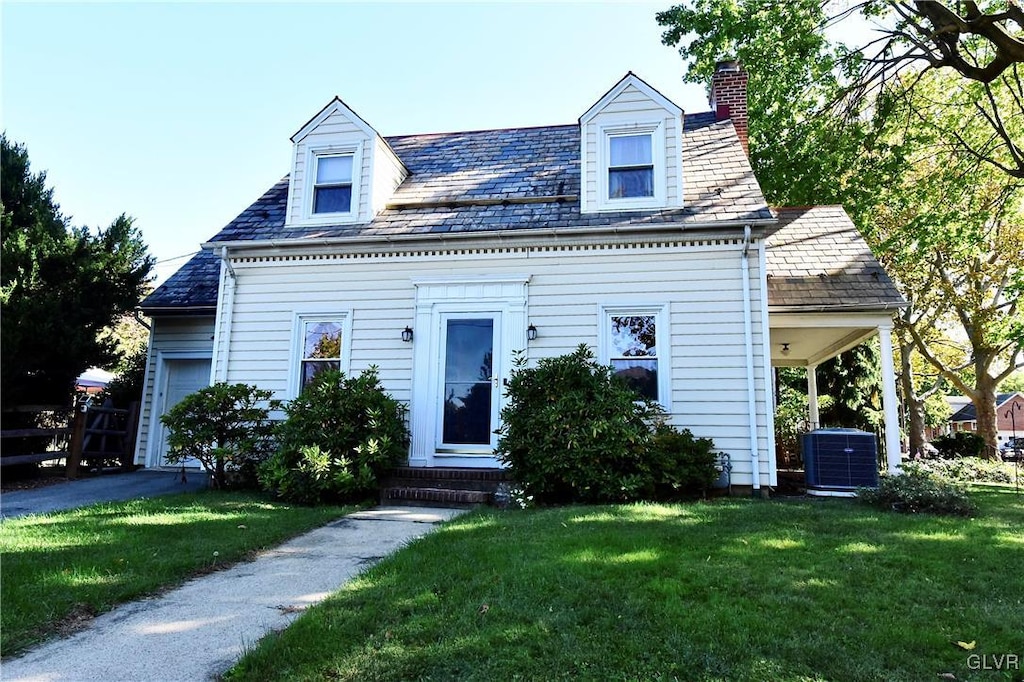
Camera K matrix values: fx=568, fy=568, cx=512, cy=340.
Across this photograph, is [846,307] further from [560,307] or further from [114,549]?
[114,549]

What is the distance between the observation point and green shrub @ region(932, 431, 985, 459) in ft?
60.9

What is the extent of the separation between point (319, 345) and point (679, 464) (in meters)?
6.18

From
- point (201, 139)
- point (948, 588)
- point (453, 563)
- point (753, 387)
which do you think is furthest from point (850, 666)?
point (201, 139)

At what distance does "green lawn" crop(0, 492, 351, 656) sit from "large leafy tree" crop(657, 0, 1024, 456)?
10.5 meters

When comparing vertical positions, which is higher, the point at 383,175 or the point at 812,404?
the point at 383,175

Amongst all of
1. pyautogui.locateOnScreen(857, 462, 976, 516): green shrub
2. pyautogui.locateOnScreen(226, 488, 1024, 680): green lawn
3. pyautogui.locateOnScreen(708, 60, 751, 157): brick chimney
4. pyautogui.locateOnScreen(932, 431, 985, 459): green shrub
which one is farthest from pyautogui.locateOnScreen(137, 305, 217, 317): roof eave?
pyautogui.locateOnScreen(932, 431, 985, 459): green shrub

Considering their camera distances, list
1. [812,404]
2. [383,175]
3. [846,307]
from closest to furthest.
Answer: [846,307] → [383,175] → [812,404]

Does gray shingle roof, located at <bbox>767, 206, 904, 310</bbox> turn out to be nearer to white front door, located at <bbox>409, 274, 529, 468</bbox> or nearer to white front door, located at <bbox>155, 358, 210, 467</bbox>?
white front door, located at <bbox>409, 274, 529, 468</bbox>

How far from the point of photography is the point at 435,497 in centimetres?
777

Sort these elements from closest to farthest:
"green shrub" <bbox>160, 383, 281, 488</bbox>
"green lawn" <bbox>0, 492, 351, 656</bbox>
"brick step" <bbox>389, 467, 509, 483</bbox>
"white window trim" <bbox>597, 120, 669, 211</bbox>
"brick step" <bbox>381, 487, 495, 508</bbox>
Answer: "green lawn" <bbox>0, 492, 351, 656</bbox> → "brick step" <bbox>381, 487, 495, 508</bbox> → "green shrub" <bbox>160, 383, 281, 488</bbox> → "brick step" <bbox>389, 467, 509, 483</bbox> → "white window trim" <bbox>597, 120, 669, 211</bbox>

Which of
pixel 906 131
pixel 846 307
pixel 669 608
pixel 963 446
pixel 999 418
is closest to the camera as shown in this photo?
pixel 669 608

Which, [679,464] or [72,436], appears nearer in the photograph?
[679,464]

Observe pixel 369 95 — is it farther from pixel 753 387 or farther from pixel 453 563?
pixel 453 563

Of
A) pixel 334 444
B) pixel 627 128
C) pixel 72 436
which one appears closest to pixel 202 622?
pixel 334 444
